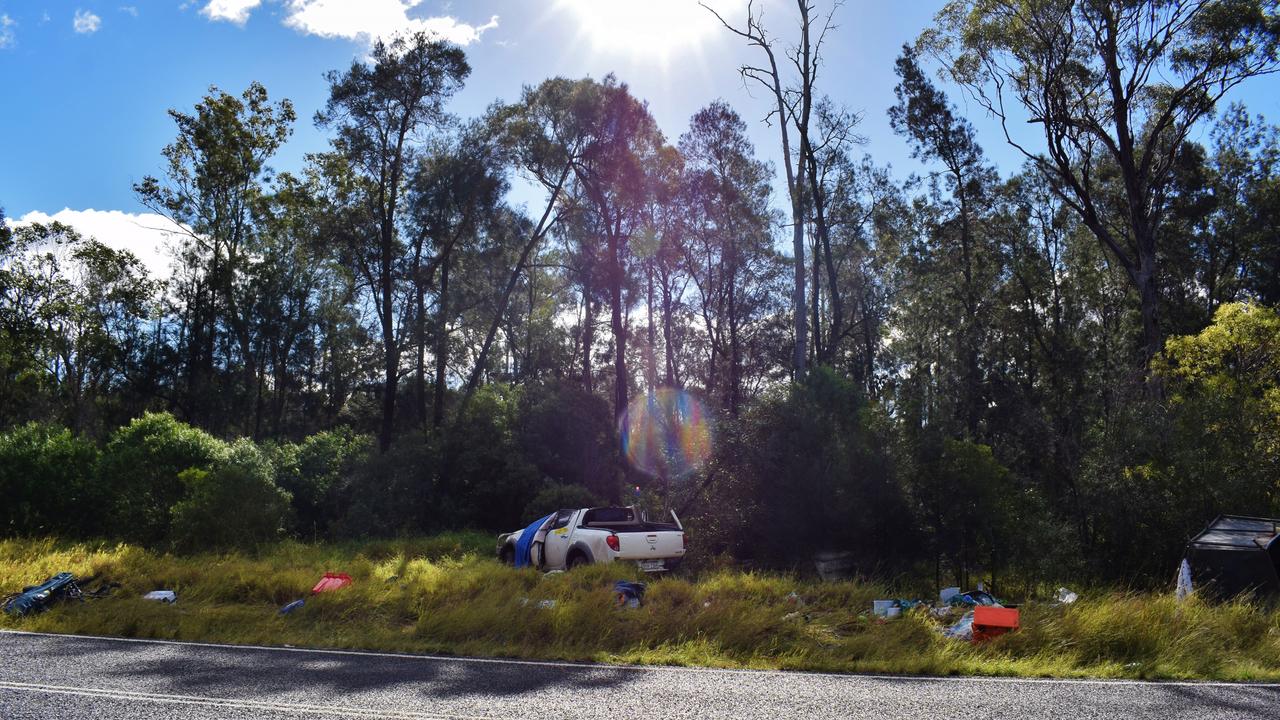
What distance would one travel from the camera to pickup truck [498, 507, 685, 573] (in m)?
13.2

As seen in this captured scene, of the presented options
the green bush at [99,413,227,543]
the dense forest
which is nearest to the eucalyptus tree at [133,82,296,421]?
the dense forest

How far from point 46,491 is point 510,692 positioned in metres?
18.0

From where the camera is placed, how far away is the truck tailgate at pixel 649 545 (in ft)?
43.3

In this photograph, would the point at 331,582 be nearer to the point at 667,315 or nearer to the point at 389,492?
the point at 389,492

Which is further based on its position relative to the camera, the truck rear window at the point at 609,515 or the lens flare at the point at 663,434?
the lens flare at the point at 663,434

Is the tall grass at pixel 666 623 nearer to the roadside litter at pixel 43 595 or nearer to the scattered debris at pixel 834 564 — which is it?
the roadside litter at pixel 43 595

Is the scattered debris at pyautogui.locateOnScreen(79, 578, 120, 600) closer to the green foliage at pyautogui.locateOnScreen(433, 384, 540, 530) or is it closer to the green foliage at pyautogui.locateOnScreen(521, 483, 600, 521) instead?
the green foliage at pyautogui.locateOnScreen(521, 483, 600, 521)

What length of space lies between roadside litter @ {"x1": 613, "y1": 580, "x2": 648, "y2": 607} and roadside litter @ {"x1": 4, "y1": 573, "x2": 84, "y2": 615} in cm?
720

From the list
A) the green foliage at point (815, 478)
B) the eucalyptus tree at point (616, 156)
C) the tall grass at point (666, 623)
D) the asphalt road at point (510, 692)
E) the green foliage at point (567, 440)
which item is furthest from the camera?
the eucalyptus tree at point (616, 156)

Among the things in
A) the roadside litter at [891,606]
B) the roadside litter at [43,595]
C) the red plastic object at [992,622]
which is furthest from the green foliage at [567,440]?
the red plastic object at [992,622]

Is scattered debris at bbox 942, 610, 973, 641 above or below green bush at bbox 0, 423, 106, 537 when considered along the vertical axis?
below

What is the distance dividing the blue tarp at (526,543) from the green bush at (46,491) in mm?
10962

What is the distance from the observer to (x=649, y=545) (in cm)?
1340

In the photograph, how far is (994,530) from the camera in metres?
14.4
